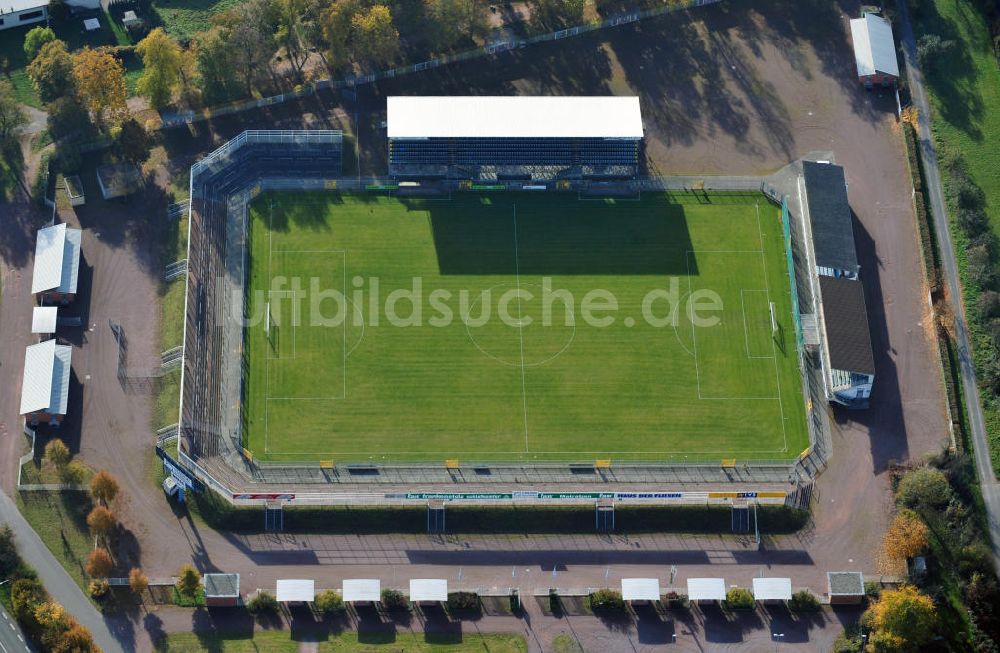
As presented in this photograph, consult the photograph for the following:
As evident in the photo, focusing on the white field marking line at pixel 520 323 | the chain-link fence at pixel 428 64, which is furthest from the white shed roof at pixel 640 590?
the chain-link fence at pixel 428 64

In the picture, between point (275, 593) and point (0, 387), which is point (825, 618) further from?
point (0, 387)

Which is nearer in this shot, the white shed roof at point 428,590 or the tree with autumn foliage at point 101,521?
the white shed roof at point 428,590

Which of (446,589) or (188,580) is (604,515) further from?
(188,580)

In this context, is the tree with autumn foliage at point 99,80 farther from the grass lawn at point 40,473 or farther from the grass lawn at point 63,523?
the grass lawn at point 63,523

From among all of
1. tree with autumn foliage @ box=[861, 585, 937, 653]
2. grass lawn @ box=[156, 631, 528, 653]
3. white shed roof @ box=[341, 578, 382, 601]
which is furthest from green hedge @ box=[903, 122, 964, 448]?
white shed roof @ box=[341, 578, 382, 601]

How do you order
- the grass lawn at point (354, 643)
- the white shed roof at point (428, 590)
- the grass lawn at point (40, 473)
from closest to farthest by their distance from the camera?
the grass lawn at point (354, 643), the white shed roof at point (428, 590), the grass lawn at point (40, 473)

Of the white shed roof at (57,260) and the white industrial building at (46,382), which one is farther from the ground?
the white shed roof at (57,260)

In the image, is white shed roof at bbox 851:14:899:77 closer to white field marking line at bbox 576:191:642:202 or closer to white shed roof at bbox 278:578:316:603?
white field marking line at bbox 576:191:642:202
